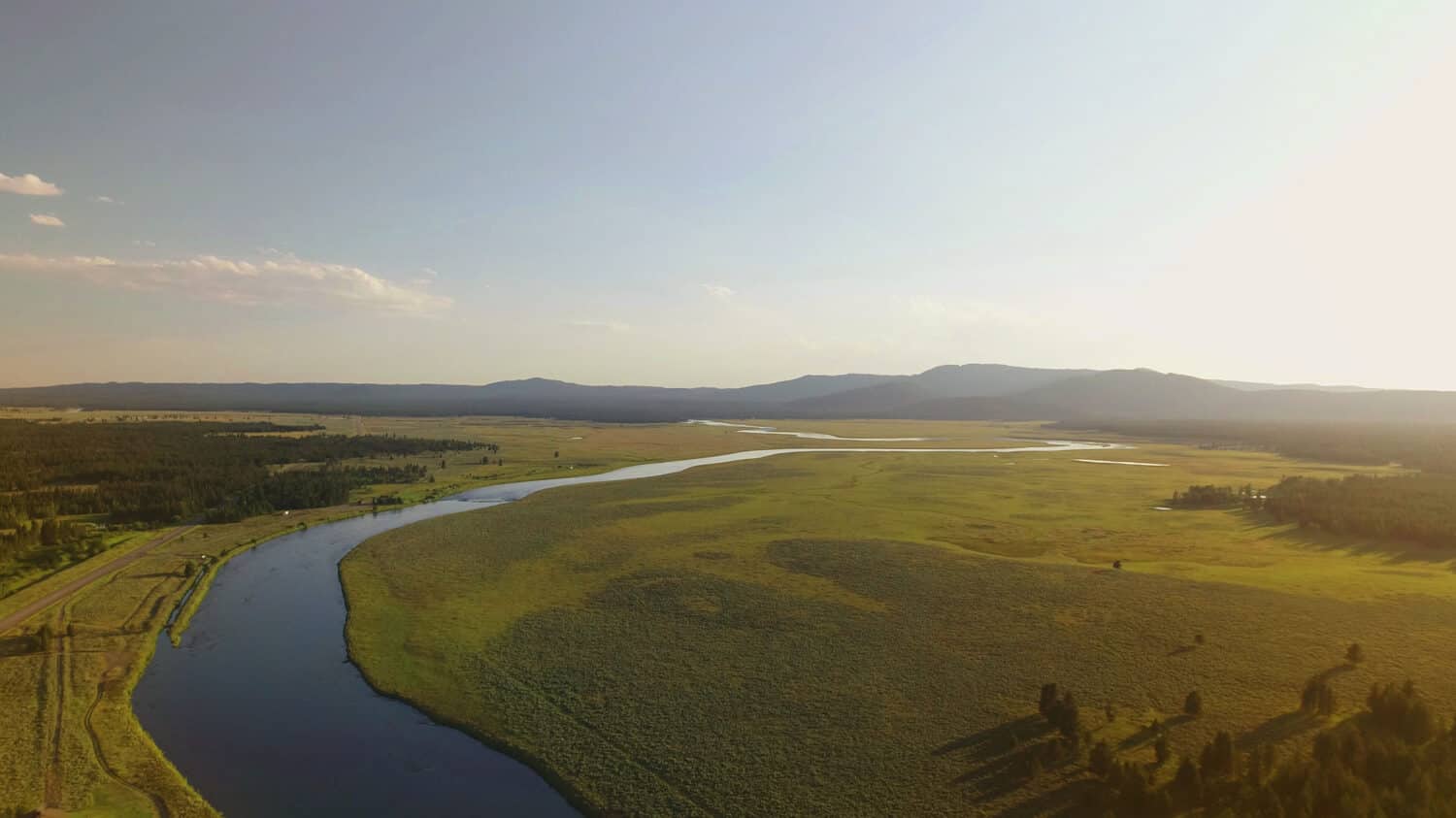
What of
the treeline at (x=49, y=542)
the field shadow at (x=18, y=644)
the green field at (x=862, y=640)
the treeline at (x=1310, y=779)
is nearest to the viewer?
the treeline at (x=1310, y=779)

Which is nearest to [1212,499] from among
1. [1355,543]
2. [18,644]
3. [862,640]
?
[1355,543]

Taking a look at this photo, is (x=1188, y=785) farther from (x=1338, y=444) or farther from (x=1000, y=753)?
(x=1338, y=444)

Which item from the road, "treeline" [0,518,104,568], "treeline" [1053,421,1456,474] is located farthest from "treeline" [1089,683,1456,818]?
"treeline" [1053,421,1456,474]

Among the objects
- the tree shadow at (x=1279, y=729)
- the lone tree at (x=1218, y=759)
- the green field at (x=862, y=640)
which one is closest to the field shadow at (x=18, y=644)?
the green field at (x=862, y=640)

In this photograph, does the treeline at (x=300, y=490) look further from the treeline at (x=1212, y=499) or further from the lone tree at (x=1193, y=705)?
the treeline at (x=1212, y=499)

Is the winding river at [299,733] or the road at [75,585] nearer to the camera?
the winding river at [299,733]

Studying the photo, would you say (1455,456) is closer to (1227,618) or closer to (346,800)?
A: (1227,618)
